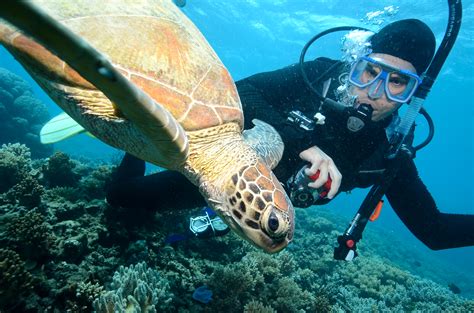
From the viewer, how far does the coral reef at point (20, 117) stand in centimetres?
979

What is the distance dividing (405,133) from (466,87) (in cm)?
3131

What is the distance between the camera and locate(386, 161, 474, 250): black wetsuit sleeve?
3191mm

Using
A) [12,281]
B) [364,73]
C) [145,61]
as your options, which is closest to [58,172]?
[12,281]

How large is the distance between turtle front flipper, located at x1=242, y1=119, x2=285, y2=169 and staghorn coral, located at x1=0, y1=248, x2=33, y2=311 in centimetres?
174

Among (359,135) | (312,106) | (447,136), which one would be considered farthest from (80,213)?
(447,136)

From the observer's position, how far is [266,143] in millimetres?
2359

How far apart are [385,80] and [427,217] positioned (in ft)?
5.23

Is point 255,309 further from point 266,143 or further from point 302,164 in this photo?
point 266,143

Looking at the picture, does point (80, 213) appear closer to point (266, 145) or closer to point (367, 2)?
point (266, 145)

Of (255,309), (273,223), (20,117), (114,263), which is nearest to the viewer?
(273,223)

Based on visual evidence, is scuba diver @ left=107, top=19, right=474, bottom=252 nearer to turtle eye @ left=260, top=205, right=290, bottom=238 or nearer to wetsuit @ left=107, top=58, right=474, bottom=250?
wetsuit @ left=107, top=58, right=474, bottom=250

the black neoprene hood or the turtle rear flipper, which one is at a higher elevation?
the black neoprene hood

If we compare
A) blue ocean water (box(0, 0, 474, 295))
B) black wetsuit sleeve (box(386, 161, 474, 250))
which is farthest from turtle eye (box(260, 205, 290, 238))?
blue ocean water (box(0, 0, 474, 295))

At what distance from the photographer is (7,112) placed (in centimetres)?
1017
